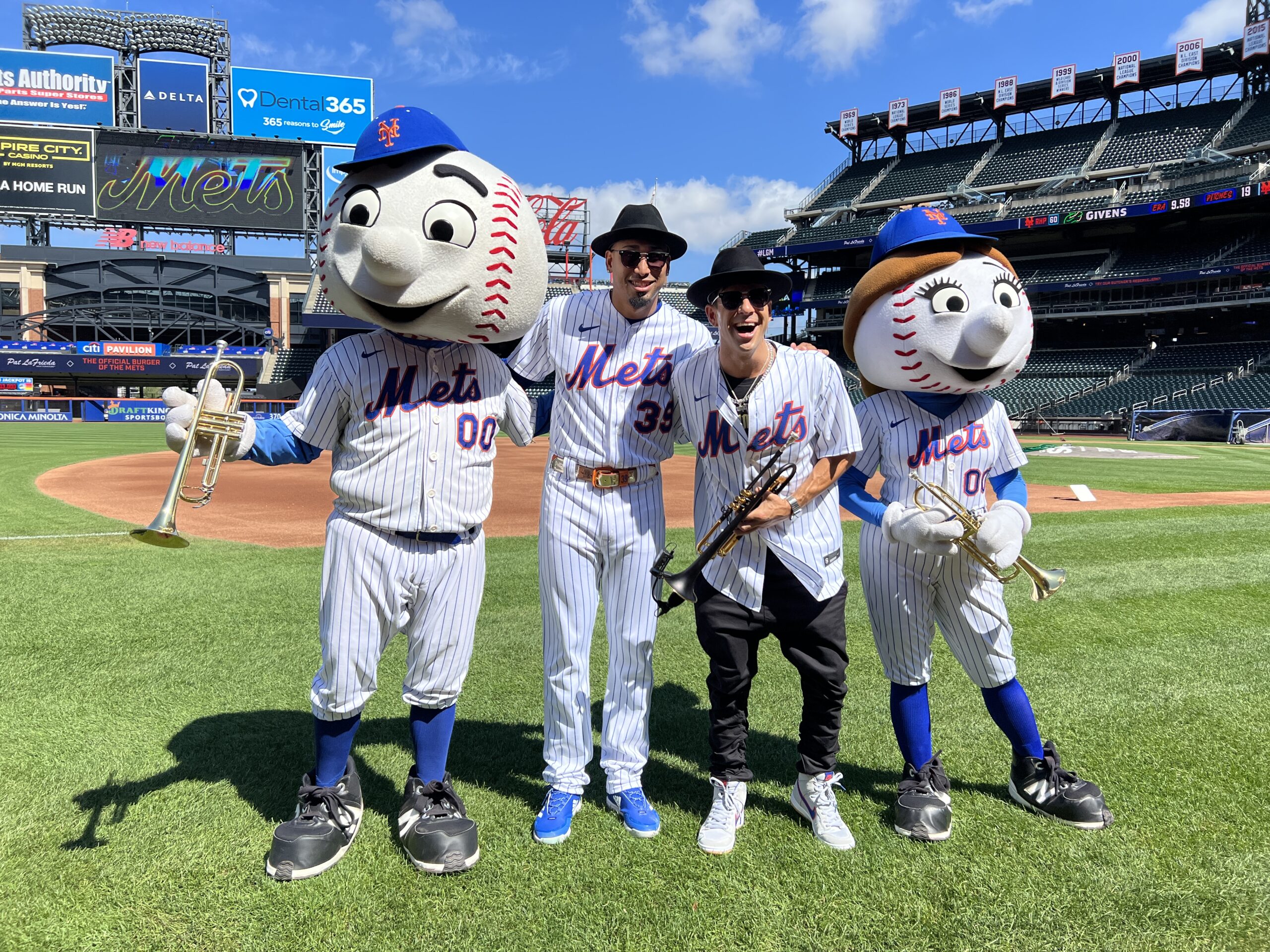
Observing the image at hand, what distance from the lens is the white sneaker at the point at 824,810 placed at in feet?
8.93

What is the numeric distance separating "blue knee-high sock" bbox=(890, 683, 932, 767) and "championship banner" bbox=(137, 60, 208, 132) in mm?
49306

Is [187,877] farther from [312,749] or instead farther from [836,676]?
[836,676]

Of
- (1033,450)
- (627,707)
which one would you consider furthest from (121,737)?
(1033,450)

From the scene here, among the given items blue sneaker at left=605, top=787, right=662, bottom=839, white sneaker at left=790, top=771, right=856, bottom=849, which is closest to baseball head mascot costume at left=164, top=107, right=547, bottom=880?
blue sneaker at left=605, top=787, right=662, bottom=839

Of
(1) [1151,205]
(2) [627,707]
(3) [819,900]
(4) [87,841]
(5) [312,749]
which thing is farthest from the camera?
(1) [1151,205]

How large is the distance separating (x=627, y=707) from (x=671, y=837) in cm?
47

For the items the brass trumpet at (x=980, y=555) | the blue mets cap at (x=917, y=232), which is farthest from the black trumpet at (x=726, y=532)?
the blue mets cap at (x=917, y=232)

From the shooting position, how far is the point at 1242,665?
176 inches

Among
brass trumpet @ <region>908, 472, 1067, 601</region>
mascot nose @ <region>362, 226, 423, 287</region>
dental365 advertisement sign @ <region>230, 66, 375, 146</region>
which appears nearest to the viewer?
mascot nose @ <region>362, 226, 423, 287</region>

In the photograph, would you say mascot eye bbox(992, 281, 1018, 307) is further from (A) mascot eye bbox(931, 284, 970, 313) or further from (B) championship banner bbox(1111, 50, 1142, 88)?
(B) championship banner bbox(1111, 50, 1142, 88)

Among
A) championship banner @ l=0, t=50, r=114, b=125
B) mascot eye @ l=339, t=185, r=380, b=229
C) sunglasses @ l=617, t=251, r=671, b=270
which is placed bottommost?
sunglasses @ l=617, t=251, r=671, b=270

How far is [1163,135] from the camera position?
36562mm

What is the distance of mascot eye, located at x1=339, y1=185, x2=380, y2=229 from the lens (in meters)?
2.48

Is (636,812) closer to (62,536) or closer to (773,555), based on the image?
(773,555)
